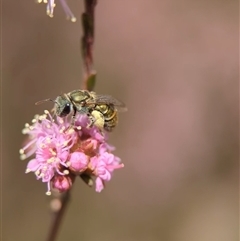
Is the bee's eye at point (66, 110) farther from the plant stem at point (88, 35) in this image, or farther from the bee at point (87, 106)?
the plant stem at point (88, 35)

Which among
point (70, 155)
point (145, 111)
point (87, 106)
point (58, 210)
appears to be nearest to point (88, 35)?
point (87, 106)

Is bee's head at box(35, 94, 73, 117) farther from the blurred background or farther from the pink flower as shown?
the blurred background

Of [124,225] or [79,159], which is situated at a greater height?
[79,159]

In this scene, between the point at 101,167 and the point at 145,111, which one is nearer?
the point at 101,167

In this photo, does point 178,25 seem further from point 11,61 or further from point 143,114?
point 11,61

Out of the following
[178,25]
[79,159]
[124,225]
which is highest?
[178,25]

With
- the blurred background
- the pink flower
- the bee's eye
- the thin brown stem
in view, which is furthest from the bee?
the blurred background

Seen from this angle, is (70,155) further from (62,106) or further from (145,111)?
(145,111)

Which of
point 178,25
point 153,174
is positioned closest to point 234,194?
point 153,174
